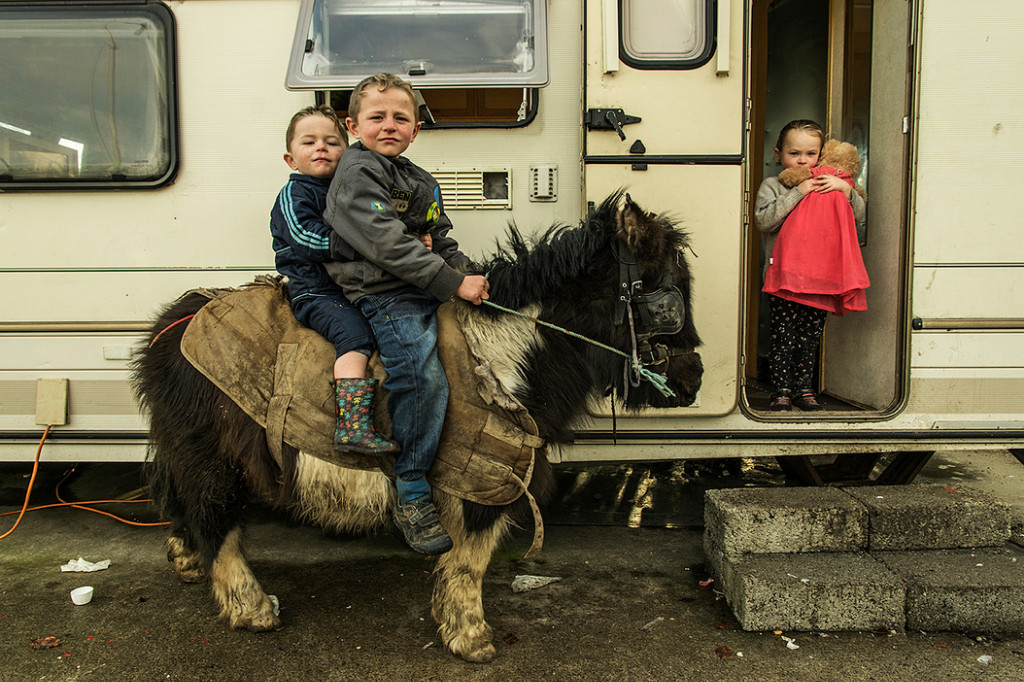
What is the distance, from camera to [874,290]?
148 inches

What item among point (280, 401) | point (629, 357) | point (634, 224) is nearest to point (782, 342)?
point (629, 357)

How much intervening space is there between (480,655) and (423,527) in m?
0.62

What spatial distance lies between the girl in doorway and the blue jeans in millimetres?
2191

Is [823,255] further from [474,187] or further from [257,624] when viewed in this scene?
[257,624]

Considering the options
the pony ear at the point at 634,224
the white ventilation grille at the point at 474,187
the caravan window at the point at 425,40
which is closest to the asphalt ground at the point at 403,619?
the pony ear at the point at 634,224

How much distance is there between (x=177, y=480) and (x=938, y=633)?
11.3 feet

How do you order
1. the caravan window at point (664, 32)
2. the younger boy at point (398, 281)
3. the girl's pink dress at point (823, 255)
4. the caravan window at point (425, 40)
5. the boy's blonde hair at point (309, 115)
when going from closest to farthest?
the younger boy at point (398, 281) → the boy's blonde hair at point (309, 115) → the caravan window at point (425, 40) → the caravan window at point (664, 32) → the girl's pink dress at point (823, 255)

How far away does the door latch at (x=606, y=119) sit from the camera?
327 cm

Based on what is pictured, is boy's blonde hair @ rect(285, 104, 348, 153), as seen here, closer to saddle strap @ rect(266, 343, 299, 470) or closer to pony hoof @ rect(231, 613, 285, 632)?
saddle strap @ rect(266, 343, 299, 470)

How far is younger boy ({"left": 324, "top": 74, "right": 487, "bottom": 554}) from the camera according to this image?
2.41 m

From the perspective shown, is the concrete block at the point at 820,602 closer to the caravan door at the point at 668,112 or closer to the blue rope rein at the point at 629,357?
the blue rope rein at the point at 629,357

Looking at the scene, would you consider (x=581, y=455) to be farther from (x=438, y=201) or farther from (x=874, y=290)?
(x=874, y=290)

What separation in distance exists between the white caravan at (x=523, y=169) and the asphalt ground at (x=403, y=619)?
0.59 m

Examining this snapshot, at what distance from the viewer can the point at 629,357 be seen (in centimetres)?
261
